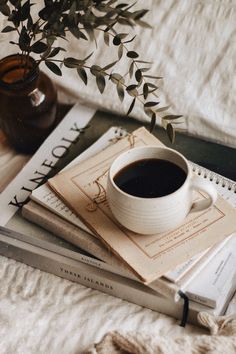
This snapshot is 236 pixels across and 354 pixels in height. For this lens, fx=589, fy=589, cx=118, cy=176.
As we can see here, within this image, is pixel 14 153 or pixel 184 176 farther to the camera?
pixel 14 153

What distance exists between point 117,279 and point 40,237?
12 cm

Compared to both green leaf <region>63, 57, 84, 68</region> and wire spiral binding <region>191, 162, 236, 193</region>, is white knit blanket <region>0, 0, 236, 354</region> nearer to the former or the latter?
wire spiral binding <region>191, 162, 236, 193</region>

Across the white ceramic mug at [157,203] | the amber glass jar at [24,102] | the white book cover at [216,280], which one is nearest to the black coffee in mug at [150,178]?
the white ceramic mug at [157,203]

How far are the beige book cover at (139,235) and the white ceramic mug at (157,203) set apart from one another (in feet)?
0.07

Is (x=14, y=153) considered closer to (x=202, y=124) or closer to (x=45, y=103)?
(x=45, y=103)

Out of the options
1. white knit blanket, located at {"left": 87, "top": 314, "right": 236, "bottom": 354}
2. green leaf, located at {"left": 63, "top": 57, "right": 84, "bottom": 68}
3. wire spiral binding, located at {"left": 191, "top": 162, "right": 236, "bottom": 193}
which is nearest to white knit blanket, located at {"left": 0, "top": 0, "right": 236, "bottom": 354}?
white knit blanket, located at {"left": 87, "top": 314, "right": 236, "bottom": 354}

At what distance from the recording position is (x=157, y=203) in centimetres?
66

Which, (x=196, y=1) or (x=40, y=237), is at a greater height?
(x=196, y=1)

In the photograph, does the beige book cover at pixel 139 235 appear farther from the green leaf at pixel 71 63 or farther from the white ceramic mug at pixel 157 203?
the green leaf at pixel 71 63

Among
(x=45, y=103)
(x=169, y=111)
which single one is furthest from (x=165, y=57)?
(x=45, y=103)

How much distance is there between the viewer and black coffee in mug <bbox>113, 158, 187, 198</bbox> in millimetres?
684

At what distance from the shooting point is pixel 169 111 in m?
0.95

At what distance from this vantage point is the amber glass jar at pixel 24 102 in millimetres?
827

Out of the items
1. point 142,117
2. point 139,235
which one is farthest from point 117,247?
point 142,117
